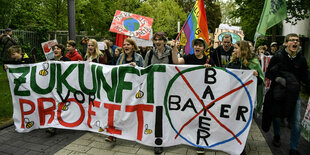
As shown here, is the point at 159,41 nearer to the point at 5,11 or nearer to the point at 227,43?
the point at 227,43

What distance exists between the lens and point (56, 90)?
14.5 ft

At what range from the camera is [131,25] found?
8500 mm

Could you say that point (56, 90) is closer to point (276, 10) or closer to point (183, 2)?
point (276, 10)

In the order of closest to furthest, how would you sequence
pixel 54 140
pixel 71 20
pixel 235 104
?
pixel 235 104
pixel 54 140
pixel 71 20

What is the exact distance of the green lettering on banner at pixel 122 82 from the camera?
13.1 feet

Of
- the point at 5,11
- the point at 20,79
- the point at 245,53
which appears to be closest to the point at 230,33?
the point at 245,53

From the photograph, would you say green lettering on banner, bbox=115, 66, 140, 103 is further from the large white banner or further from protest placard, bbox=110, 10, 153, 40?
protest placard, bbox=110, 10, 153, 40

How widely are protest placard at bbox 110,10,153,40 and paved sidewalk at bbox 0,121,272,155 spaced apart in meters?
4.78

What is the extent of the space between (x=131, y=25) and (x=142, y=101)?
5200mm

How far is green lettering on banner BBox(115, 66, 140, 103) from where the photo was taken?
3.99 m

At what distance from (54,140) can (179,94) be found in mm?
2406

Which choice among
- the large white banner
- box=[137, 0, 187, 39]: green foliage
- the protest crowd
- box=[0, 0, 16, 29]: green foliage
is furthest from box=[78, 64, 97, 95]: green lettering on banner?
box=[137, 0, 187, 39]: green foliage

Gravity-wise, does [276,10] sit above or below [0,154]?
above

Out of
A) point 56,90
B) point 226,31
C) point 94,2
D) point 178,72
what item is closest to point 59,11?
point 94,2
